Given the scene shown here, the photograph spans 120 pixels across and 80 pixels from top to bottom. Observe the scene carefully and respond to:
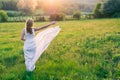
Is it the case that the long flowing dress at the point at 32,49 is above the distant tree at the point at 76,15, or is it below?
above

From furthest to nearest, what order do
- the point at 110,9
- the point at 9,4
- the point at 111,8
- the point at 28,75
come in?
the point at 9,4 → the point at 110,9 → the point at 111,8 → the point at 28,75

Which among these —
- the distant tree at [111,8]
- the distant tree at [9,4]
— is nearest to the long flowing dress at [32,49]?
the distant tree at [111,8]

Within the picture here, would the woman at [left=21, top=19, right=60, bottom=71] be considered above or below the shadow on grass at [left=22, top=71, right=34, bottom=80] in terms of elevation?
above

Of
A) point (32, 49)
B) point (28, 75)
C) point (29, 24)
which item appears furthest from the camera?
point (32, 49)

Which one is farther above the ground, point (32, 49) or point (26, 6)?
point (32, 49)

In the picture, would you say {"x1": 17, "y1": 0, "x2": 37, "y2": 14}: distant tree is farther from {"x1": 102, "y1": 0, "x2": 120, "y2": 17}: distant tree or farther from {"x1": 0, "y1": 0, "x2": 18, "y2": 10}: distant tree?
{"x1": 102, "y1": 0, "x2": 120, "y2": 17}: distant tree

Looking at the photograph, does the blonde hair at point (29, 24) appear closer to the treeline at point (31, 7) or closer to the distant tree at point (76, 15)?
the distant tree at point (76, 15)

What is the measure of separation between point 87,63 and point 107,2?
6249 centimetres

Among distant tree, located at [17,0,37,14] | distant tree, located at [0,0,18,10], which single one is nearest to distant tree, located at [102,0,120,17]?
distant tree, located at [17,0,37,14]

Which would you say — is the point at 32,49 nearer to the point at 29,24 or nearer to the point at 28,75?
the point at 29,24

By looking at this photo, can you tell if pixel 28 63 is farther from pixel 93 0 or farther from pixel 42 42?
pixel 93 0

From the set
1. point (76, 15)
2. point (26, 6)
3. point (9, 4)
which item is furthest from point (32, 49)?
point (9, 4)

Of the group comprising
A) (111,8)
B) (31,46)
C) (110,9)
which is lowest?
(110,9)

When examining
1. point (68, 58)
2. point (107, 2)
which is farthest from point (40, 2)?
point (68, 58)
